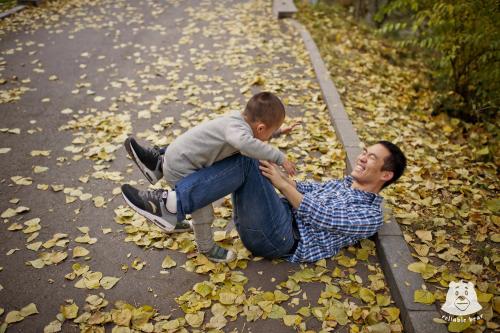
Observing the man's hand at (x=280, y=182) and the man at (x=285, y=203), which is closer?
the man at (x=285, y=203)

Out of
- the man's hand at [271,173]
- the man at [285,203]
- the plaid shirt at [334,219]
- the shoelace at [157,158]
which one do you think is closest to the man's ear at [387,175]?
the man at [285,203]

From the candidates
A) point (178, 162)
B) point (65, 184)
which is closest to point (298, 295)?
point (178, 162)

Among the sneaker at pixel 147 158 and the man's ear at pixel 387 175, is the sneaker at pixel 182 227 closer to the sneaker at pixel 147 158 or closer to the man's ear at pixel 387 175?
the sneaker at pixel 147 158

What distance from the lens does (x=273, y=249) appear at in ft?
9.76

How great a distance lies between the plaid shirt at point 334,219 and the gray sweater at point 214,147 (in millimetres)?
→ 506

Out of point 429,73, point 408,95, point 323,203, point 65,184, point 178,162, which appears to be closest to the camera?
point 178,162

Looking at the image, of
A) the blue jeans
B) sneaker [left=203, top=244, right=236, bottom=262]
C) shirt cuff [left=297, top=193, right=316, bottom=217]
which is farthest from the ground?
sneaker [left=203, top=244, right=236, bottom=262]

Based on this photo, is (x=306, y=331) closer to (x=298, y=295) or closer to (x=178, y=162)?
(x=298, y=295)

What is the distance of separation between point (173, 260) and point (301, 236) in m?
1.09

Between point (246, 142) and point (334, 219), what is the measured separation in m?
0.93

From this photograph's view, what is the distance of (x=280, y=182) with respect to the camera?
2.86 metres

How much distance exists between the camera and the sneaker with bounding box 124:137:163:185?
3.10 m

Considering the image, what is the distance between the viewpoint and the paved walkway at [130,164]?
9.22 feet

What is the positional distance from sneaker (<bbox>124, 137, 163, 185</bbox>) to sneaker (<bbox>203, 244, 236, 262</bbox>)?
776mm
